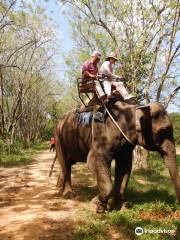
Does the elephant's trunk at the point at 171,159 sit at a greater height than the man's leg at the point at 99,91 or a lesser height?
lesser

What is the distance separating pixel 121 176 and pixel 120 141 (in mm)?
1186

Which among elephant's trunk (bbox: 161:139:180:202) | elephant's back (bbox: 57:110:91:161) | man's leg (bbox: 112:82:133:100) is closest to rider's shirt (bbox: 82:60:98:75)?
man's leg (bbox: 112:82:133:100)

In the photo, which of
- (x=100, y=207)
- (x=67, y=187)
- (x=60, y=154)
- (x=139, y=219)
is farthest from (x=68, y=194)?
(x=139, y=219)

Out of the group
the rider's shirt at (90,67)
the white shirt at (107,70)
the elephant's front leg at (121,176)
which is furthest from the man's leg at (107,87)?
the elephant's front leg at (121,176)

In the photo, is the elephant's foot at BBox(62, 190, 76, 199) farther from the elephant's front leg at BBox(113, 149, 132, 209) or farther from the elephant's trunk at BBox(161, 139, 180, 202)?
the elephant's trunk at BBox(161, 139, 180, 202)

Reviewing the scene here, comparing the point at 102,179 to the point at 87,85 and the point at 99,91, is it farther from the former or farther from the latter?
the point at 87,85

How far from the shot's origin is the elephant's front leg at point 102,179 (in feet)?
26.6

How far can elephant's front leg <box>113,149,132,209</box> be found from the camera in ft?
28.4

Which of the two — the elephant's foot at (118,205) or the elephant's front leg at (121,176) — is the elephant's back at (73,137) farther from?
the elephant's foot at (118,205)

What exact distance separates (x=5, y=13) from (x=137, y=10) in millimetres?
5564

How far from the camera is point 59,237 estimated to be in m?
6.63

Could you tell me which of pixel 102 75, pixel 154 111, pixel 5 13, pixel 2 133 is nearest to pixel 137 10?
pixel 5 13

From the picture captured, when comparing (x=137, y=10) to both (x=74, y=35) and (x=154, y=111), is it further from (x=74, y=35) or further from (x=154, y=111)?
(x=74, y=35)

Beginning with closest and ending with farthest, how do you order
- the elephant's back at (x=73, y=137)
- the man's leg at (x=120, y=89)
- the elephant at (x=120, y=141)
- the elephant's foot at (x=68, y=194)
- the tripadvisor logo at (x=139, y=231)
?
the tripadvisor logo at (x=139, y=231)
the elephant at (x=120, y=141)
the man's leg at (x=120, y=89)
the elephant's back at (x=73, y=137)
the elephant's foot at (x=68, y=194)
